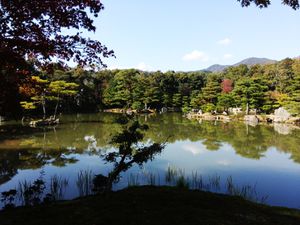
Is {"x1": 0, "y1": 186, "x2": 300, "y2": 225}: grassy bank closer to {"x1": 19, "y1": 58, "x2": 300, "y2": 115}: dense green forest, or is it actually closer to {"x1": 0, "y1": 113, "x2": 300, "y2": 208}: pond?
{"x1": 0, "y1": 113, "x2": 300, "y2": 208}: pond

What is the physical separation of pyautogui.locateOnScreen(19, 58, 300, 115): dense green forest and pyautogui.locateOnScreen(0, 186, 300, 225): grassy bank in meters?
21.8

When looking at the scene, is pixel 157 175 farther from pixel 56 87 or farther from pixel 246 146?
pixel 56 87

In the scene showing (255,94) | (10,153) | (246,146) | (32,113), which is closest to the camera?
(10,153)

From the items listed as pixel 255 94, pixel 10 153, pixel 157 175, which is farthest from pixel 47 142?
pixel 255 94

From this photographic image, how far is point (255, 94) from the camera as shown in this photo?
29.1 m

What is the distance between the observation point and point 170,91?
150 feet

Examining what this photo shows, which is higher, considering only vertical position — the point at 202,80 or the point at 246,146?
the point at 202,80

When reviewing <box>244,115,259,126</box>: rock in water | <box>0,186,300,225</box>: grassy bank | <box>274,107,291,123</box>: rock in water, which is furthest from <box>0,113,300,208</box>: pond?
<box>244,115,259,126</box>: rock in water

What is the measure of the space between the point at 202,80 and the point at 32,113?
27160 millimetres

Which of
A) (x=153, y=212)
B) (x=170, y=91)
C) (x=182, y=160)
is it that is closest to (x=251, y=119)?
(x=182, y=160)

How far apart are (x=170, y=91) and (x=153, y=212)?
4155 cm

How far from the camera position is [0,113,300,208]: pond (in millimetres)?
8523

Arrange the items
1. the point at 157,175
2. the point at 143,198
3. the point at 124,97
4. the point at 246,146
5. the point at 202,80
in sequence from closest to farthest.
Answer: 1. the point at 143,198
2. the point at 157,175
3. the point at 246,146
4. the point at 124,97
5. the point at 202,80

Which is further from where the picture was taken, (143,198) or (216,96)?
(216,96)
